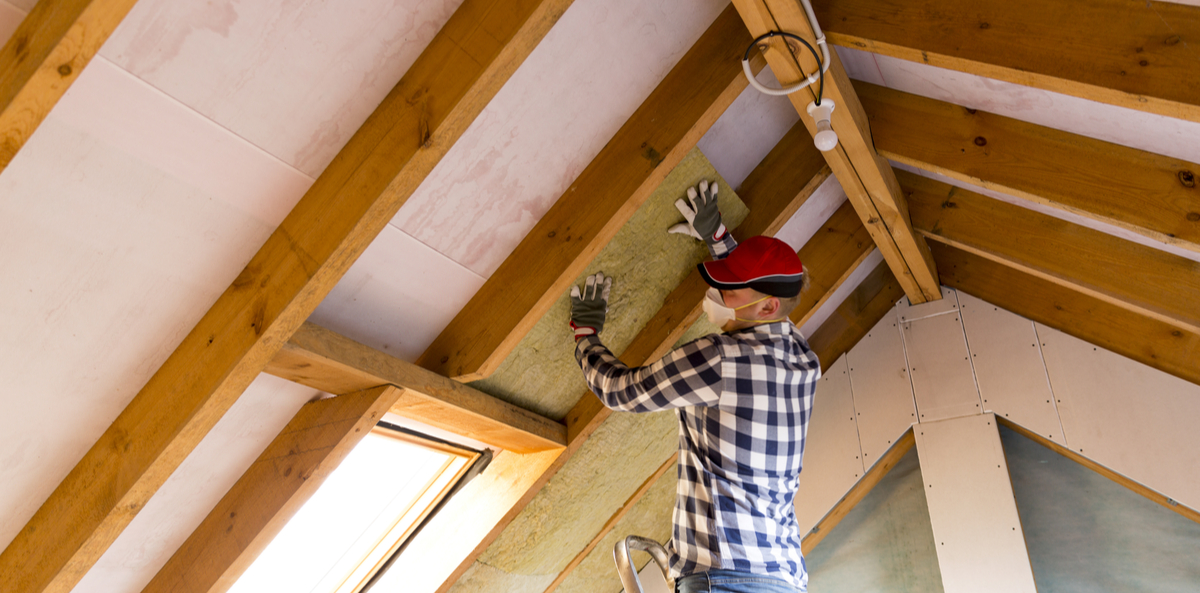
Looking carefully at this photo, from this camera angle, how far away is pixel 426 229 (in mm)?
1842

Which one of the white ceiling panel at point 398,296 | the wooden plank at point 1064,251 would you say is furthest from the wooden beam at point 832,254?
the white ceiling panel at point 398,296

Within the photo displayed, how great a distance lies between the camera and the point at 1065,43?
57.7 inches

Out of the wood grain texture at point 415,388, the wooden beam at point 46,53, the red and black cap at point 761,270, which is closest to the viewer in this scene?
the wooden beam at point 46,53

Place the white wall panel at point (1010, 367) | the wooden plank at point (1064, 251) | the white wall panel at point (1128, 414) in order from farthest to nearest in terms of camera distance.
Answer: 1. the white wall panel at point (1010, 367)
2. the white wall panel at point (1128, 414)
3. the wooden plank at point (1064, 251)

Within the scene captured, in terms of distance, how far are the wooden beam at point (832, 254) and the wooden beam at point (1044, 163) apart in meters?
0.85

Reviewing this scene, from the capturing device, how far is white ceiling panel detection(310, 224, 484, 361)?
1801mm

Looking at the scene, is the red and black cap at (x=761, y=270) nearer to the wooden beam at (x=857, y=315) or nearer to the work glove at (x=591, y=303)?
the work glove at (x=591, y=303)

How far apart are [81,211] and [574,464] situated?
188 cm

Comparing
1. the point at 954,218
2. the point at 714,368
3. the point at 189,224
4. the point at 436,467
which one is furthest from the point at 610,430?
the point at 189,224

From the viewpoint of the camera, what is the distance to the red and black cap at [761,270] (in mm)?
1937

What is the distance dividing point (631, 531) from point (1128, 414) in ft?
7.30

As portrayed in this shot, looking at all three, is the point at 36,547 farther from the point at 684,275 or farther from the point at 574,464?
the point at 684,275

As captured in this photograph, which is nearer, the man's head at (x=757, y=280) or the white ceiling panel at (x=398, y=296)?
the white ceiling panel at (x=398, y=296)

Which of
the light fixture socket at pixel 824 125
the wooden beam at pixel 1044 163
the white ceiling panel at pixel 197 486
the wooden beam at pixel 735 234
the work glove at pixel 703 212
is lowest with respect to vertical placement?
the wooden beam at pixel 1044 163
